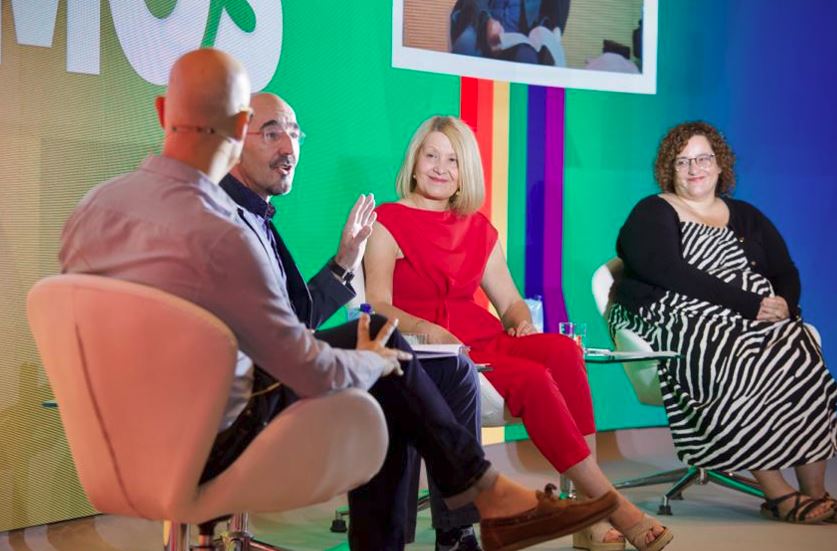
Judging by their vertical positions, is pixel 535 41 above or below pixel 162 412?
above

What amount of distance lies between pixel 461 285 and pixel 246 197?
3.75 ft

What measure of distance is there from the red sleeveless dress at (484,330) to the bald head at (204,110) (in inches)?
62.8

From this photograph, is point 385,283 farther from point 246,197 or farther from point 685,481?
point 685,481

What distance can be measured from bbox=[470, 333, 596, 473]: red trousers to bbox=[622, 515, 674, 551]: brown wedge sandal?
0.26 meters

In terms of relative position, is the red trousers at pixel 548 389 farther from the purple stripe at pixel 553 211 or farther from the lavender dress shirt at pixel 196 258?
the purple stripe at pixel 553 211

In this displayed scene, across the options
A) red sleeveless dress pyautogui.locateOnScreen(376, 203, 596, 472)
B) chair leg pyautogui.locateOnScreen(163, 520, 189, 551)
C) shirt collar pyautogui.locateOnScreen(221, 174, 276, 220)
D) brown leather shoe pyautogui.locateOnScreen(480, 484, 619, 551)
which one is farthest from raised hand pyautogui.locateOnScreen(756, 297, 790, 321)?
chair leg pyautogui.locateOnScreen(163, 520, 189, 551)

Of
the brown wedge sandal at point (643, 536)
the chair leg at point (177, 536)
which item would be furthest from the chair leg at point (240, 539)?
the brown wedge sandal at point (643, 536)

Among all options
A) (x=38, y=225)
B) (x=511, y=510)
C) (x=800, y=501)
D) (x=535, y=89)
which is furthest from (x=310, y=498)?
(x=535, y=89)

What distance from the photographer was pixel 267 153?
338 centimetres

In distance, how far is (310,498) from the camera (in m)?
2.36

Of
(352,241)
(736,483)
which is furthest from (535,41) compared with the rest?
(352,241)

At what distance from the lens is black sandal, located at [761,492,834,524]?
4.18 m

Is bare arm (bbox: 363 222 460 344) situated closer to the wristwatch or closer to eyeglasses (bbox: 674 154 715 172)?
the wristwatch

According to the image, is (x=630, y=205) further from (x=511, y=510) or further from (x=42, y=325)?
(x=42, y=325)
